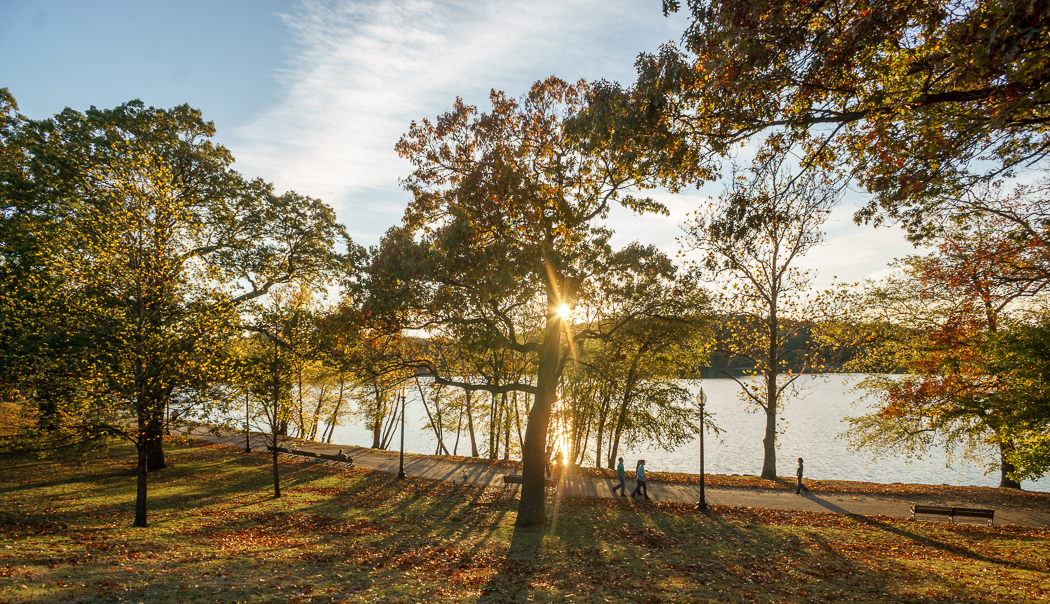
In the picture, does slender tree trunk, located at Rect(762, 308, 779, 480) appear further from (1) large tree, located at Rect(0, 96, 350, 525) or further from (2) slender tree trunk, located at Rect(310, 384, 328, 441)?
(2) slender tree trunk, located at Rect(310, 384, 328, 441)

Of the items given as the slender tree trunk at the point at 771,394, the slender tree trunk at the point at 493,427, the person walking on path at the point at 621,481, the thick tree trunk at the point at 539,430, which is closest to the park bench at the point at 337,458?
the slender tree trunk at the point at 493,427

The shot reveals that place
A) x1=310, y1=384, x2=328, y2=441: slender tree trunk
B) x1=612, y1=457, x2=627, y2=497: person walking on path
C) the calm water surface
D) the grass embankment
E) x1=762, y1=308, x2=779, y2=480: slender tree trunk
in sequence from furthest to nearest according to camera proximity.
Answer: x1=310, y1=384, x2=328, y2=441: slender tree trunk < the calm water surface < x1=762, y1=308, x2=779, y2=480: slender tree trunk < x1=612, y1=457, x2=627, y2=497: person walking on path < the grass embankment

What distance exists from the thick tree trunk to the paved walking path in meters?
6.16

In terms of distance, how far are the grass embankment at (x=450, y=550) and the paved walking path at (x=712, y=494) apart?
5.36 ft

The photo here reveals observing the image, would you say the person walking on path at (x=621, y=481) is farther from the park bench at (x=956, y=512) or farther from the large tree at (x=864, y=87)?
the large tree at (x=864, y=87)

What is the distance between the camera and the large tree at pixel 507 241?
40.0 ft

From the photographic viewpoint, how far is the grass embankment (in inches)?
343

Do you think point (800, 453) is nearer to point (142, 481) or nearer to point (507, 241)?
point (507, 241)

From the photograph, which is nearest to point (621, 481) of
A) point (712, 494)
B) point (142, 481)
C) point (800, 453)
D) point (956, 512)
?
point (712, 494)

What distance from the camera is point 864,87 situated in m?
7.78

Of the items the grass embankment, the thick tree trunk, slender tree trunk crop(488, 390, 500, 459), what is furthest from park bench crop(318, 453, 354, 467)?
the thick tree trunk

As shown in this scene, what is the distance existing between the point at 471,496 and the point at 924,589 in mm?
14645

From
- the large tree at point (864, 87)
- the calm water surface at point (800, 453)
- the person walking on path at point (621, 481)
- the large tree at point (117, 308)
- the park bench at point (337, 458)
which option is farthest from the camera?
the calm water surface at point (800, 453)

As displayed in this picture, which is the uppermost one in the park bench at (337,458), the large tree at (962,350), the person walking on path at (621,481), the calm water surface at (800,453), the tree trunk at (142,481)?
the large tree at (962,350)
